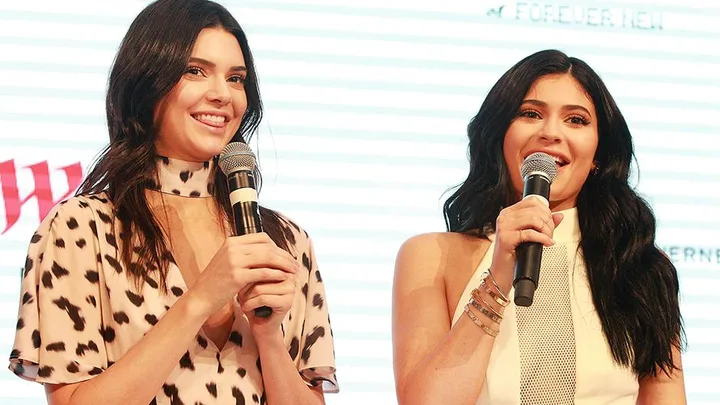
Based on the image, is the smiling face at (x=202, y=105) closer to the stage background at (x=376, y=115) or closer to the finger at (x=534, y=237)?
the finger at (x=534, y=237)

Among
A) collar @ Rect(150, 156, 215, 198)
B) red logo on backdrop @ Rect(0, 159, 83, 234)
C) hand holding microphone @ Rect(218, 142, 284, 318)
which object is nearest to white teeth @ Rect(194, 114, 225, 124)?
collar @ Rect(150, 156, 215, 198)

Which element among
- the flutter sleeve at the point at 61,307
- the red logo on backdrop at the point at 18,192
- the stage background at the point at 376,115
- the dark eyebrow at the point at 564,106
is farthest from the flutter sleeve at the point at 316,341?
the red logo on backdrop at the point at 18,192

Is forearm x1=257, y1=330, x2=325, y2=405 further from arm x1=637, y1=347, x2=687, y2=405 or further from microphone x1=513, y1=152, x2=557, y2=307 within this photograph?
arm x1=637, y1=347, x2=687, y2=405

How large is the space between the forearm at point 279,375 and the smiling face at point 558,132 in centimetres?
82

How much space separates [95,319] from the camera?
6.82ft

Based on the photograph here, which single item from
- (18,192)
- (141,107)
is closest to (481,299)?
(141,107)

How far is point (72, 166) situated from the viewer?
10.2 feet

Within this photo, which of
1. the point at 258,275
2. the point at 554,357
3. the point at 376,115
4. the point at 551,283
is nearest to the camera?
the point at 258,275

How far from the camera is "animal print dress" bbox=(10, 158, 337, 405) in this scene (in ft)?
6.70

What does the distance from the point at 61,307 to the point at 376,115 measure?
4.93 feet

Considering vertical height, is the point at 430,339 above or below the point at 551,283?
below

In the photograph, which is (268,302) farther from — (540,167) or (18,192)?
(18,192)

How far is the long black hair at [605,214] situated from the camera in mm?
2596

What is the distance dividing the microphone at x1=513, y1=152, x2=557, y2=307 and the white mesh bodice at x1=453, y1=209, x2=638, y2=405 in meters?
0.42
